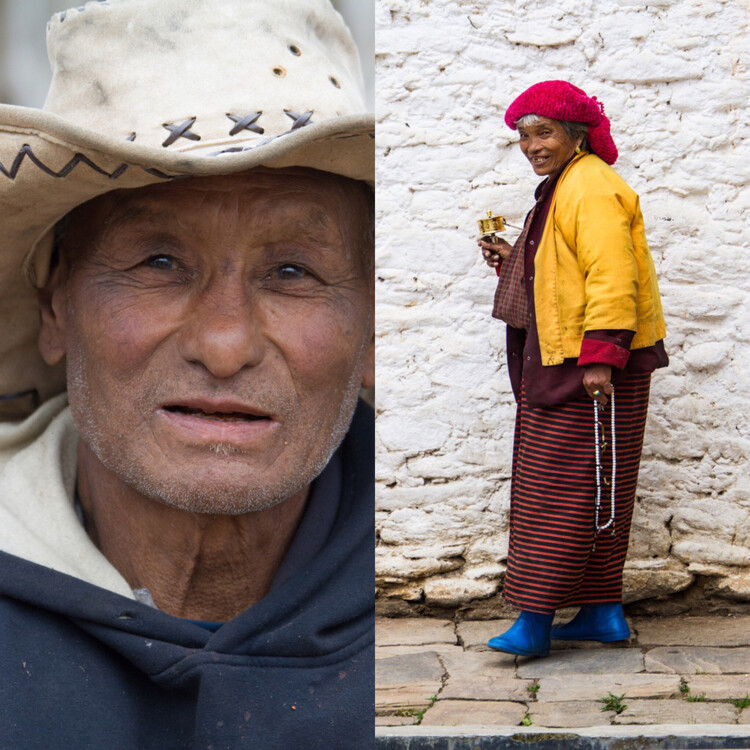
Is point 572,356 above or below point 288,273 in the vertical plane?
below

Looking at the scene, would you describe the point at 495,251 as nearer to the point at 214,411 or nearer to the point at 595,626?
the point at 595,626

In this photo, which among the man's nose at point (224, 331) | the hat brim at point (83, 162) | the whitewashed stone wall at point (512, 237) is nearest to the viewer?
the hat brim at point (83, 162)

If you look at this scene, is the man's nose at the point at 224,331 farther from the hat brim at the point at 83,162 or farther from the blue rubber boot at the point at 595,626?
the blue rubber boot at the point at 595,626

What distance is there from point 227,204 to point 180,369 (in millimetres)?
185

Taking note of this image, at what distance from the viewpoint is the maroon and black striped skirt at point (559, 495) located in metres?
1.70

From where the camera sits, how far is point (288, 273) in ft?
3.45

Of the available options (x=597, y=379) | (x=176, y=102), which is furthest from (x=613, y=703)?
(x=176, y=102)

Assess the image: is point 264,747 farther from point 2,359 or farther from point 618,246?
point 618,246

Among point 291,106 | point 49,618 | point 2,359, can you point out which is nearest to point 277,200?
point 291,106

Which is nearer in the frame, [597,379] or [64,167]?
[64,167]

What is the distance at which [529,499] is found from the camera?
1.72 metres

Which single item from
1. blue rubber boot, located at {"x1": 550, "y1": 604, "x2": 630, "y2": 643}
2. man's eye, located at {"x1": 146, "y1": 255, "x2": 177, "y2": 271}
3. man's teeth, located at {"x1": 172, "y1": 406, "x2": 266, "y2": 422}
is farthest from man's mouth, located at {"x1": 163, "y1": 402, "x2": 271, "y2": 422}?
blue rubber boot, located at {"x1": 550, "y1": 604, "x2": 630, "y2": 643}

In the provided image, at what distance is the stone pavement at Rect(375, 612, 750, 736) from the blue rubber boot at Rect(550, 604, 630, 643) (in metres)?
0.02

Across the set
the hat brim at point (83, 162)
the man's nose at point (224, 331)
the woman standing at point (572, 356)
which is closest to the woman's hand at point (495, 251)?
the woman standing at point (572, 356)
